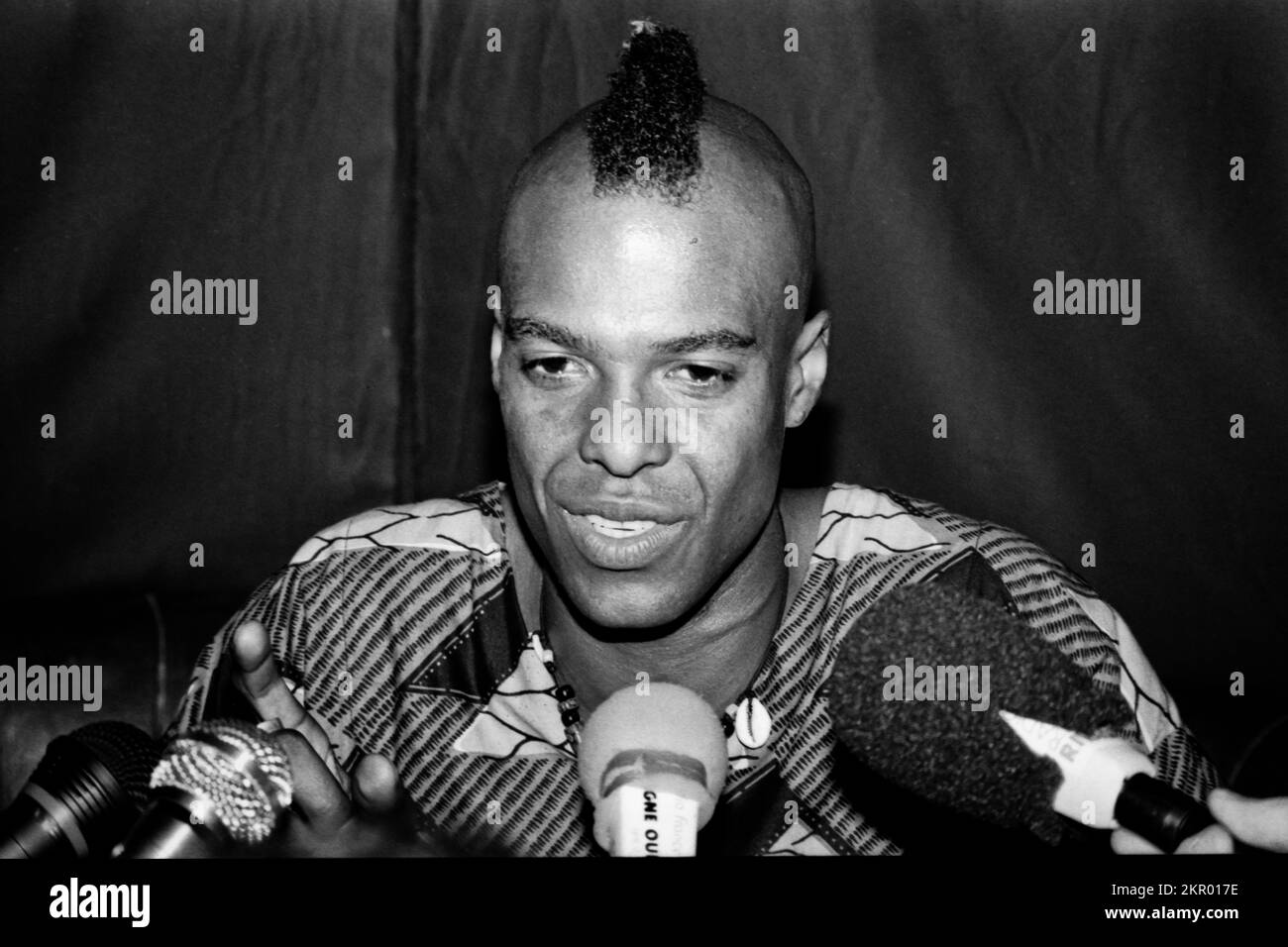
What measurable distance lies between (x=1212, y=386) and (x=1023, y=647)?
1566 millimetres

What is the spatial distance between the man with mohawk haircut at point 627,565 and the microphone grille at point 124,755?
117mm

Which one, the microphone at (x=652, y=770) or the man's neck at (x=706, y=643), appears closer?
the microphone at (x=652, y=770)

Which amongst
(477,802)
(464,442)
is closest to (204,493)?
(464,442)

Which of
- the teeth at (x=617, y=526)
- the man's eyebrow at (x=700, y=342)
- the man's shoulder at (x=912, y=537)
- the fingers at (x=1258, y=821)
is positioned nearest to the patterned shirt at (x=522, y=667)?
the man's shoulder at (x=912, y=537)

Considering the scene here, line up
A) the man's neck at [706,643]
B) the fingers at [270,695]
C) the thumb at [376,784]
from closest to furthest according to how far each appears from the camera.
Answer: the thumb at [376,784], the fingers at [270,695], the man's neck at [706,643]

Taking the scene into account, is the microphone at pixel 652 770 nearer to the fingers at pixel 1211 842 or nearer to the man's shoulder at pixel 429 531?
the fingers at pixel 1211 842

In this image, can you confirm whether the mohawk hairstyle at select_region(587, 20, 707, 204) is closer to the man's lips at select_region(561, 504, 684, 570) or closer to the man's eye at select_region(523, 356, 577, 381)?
the man's eye at select_region(523, 356, 577, 381)

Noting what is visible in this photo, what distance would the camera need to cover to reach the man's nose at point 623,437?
4.50 ft

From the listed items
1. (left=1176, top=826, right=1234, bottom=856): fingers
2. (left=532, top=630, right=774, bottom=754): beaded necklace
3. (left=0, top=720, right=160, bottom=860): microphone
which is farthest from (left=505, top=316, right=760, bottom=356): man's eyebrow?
(left=1176, top=826, right=1234, bottom=856): fingers

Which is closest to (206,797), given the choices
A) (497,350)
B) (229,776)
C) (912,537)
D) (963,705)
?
(229,776)

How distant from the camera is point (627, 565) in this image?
56.7 inches

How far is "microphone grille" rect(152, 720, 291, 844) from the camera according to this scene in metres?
0.97

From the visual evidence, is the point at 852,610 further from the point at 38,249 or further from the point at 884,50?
the point at 38,249

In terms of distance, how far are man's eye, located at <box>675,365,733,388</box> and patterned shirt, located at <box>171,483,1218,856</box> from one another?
0.39 m
